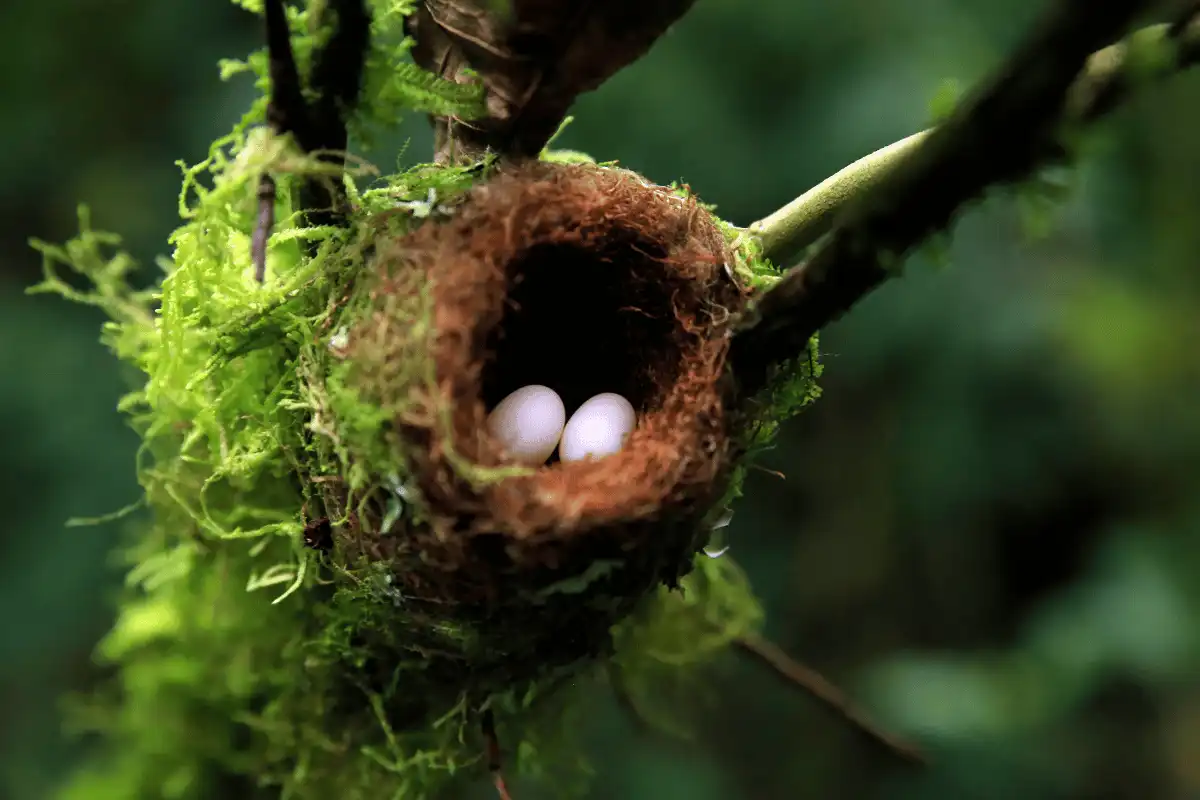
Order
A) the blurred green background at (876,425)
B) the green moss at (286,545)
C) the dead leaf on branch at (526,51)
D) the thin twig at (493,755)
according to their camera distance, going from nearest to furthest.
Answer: the dead leaf on branch at (526,51)
the green moss at (286,545)
the thin twig at (493,755)
the blurred green background at (876,425)

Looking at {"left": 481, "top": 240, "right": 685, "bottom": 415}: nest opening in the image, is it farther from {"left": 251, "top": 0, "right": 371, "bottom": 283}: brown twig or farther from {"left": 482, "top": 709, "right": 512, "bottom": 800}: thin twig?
{"left": 482, "top": 709, "right": 512, "bottom": 800}: thin twig

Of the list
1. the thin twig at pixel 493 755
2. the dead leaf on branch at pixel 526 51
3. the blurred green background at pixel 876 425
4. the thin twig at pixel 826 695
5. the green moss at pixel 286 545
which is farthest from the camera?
the blurred green background at pixel 876 425

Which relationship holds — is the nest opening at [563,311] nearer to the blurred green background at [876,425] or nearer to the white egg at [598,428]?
the white egg at [598,428]

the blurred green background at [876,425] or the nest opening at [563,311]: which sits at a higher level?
the nest opening at [563,311]

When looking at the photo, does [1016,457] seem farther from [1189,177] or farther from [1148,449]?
[1189,177]

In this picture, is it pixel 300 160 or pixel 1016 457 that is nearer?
pixel 300 160

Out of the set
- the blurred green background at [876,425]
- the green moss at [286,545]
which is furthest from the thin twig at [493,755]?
the blurred green background at [876,425]

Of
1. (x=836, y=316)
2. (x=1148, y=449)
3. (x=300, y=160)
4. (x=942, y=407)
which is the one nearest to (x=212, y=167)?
(x=300, y=160)

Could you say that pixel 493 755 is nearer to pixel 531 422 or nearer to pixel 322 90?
pixel 531 422
